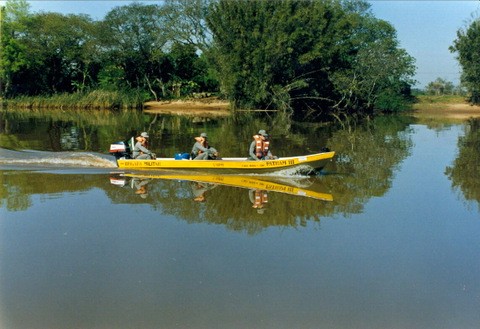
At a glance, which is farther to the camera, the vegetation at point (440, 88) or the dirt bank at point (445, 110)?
the vegetation at point (440, 88)

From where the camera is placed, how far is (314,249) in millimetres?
9672

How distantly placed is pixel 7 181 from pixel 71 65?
4694 centimetres

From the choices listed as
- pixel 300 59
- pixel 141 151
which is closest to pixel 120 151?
pixel 141 151

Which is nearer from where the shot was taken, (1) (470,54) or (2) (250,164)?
(2) (250,164)

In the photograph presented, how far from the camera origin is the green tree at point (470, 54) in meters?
52.3

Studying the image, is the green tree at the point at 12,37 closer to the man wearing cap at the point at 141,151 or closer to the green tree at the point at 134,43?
the green tree at the point at 134,43

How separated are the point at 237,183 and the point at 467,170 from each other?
857cm

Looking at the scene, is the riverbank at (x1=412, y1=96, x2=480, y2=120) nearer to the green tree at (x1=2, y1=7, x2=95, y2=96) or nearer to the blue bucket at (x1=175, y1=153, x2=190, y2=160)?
the green tree at (x1=2, y1=7, x2=95, y2=96)

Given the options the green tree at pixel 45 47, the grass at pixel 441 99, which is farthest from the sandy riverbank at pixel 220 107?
the green tree at pixel 45 47

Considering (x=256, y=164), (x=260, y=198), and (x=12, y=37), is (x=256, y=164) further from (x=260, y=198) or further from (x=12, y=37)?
(x=12, y=37)

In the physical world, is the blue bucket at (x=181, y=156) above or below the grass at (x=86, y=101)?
below

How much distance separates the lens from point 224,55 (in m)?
48.0

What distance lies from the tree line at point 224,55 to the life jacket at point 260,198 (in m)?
33.3

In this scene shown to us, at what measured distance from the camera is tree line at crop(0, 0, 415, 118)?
1853 inches
